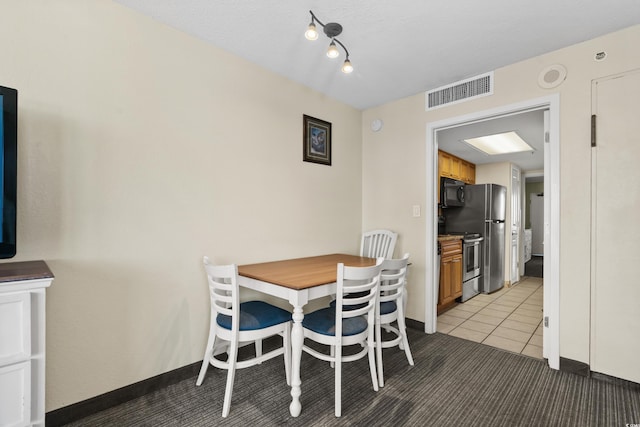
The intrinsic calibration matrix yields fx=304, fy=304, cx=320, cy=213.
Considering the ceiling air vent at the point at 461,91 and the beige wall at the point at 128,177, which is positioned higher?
the ceiling air vent at the point at 461,91

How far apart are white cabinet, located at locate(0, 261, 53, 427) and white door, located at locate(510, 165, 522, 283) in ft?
19.5

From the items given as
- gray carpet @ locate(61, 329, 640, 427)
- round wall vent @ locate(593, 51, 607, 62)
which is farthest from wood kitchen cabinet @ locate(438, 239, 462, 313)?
round wall vent @ locate(593, 51, 607, 62)

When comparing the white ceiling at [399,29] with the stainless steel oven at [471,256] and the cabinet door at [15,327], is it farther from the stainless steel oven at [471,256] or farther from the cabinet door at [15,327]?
the stainless steel oven at [471,256]

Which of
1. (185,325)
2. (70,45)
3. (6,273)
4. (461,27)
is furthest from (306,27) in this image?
(185,325)

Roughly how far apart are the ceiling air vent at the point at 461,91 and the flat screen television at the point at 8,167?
121 inches

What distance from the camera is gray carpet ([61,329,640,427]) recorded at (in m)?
1.72

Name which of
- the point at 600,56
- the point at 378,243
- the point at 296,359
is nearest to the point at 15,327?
the point at 296,359

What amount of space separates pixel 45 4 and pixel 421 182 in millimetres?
3041

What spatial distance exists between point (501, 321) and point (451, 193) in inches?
76.6

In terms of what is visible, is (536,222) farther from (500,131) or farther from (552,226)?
(552,226)

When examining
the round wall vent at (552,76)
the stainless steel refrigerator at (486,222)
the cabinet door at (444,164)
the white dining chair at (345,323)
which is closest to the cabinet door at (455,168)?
the cabinet door at (444,164)

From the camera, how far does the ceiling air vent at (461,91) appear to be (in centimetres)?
270

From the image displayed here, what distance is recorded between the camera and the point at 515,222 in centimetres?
547

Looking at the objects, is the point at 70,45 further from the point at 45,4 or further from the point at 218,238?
the point at 218,238
